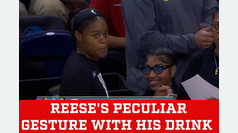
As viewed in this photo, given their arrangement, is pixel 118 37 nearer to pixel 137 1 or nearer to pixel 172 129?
pixel 137 1

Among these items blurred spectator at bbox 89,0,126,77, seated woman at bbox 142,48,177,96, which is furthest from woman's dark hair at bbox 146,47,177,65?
blurred spectator at bbox 89,0,126,77

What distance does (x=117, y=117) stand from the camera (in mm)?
1279

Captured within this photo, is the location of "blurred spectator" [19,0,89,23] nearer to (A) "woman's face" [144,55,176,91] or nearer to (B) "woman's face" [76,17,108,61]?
(B) "woman's face" [76,17,108,61]

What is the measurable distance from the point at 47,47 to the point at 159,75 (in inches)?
18.7

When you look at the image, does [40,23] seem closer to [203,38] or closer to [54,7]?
[54,7]

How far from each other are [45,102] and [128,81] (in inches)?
11.5

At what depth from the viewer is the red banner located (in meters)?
1.27

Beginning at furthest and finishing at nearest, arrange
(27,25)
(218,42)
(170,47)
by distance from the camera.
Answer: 1. (27,25)
2. (170,47)
3. (218,42)

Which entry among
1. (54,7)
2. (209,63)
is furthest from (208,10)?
(54,7)

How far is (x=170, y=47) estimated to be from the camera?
1.33 metres

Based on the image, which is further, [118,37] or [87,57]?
[118,37]

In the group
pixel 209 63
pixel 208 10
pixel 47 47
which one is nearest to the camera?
pixel 209 63

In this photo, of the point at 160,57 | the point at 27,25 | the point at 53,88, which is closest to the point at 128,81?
the point at 160,57

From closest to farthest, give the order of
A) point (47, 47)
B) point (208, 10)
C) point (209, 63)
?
point (209, 63) < point (208, 10) < point (47, 47)
